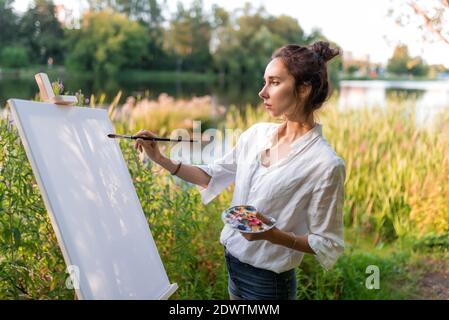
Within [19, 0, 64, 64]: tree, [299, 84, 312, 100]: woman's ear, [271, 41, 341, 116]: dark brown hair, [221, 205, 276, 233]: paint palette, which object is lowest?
[221, 205, 276, 233]: paint palette

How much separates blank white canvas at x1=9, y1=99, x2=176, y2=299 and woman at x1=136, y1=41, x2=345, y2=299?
0.27 metres

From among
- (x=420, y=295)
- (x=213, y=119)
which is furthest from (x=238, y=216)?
(x=213, y=119)

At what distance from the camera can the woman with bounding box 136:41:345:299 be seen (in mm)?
1256

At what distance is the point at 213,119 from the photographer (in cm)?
818

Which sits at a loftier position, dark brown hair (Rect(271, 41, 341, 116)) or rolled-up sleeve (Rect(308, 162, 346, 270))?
dark brown hair (Rect(271, 41, 341, 116))

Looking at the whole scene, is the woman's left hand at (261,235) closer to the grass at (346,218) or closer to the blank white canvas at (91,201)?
the blank white canvas at (91,201)

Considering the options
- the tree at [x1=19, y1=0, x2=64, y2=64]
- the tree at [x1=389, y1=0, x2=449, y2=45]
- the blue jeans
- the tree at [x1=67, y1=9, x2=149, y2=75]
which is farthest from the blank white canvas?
the tree at [x1=67, y1=9, x2=149, y2=75]

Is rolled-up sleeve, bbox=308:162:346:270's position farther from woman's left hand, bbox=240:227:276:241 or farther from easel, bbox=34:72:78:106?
easel, bbox=34:72:78:106

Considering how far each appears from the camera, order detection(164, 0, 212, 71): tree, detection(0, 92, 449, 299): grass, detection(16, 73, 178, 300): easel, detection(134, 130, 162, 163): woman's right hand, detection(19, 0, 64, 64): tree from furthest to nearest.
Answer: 1. detection(164, 0, 212, 71): tree
2. detection(19, 0, 64, 64): tree
3. detection(0, 92, 449, 299): grass
4. detection(134, 130, 162, 163): woman's right hand
5. detection(16, 73, 178, 300): easel

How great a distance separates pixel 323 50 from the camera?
1323mm

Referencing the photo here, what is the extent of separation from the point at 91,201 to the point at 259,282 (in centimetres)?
51

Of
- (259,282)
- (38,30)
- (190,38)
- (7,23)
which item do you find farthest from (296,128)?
(190,38)

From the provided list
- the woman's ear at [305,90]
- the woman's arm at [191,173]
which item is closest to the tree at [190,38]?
the woman's arm at [191,173]

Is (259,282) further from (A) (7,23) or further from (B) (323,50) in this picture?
(A) (7,23)
